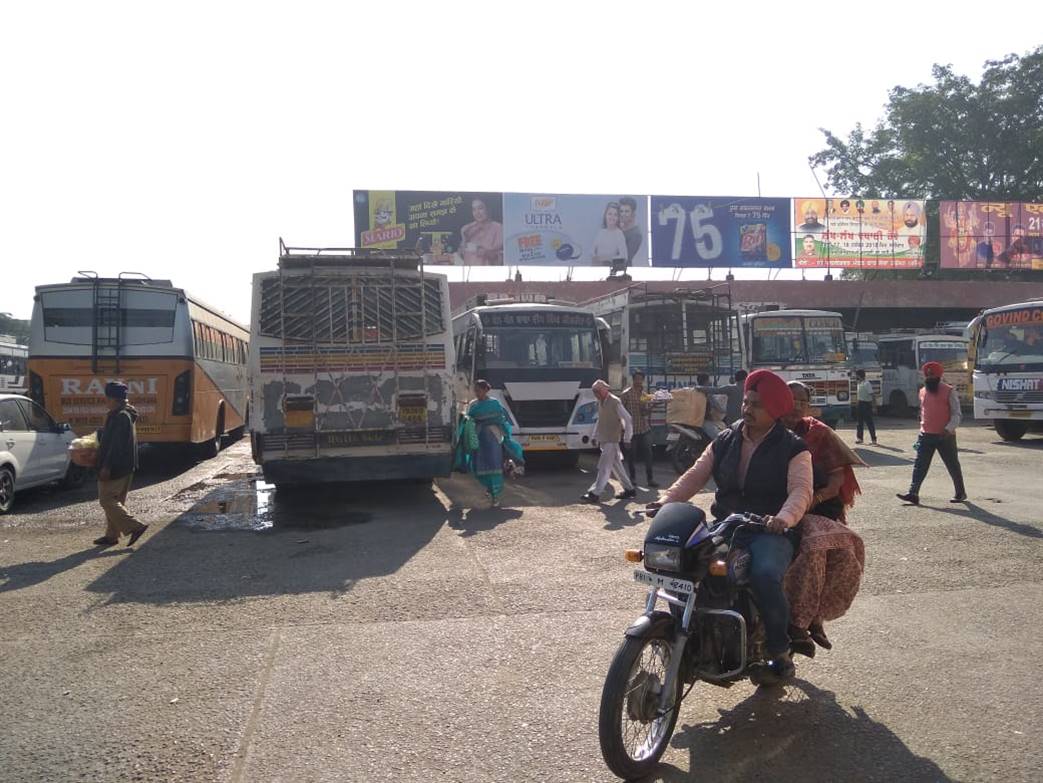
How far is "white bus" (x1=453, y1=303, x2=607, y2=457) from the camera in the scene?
14.3 meters

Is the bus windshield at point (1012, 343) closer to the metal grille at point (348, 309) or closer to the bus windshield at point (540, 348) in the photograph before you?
the bus windshield at point (540, 348)

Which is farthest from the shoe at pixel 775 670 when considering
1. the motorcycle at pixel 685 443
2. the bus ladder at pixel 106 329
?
the bus ladder at pixel 106 329

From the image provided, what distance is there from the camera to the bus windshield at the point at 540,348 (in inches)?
578

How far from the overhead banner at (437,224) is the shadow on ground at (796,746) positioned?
30.9 metres

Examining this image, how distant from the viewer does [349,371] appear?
10672mm

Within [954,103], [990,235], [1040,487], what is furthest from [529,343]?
[954,103]

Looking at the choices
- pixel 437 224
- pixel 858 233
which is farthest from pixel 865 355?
pixel 437 224

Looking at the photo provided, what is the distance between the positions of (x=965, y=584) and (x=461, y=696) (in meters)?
4.43

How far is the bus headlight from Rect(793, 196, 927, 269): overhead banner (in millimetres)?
24599

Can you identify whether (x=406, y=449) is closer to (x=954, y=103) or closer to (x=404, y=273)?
(x=404, y=273)

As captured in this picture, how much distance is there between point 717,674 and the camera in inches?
155

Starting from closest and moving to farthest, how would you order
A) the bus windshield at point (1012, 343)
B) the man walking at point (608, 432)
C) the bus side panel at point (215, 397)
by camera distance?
1. the man walking at point (608, 432)
2. the bus side panel at point (215, 397)
3. the bus windshield at point (1012, 343)

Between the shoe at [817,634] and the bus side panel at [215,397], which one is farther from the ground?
the bus side panel at [215,397]

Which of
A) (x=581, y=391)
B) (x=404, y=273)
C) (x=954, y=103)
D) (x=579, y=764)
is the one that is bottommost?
(x=579, y=764)
